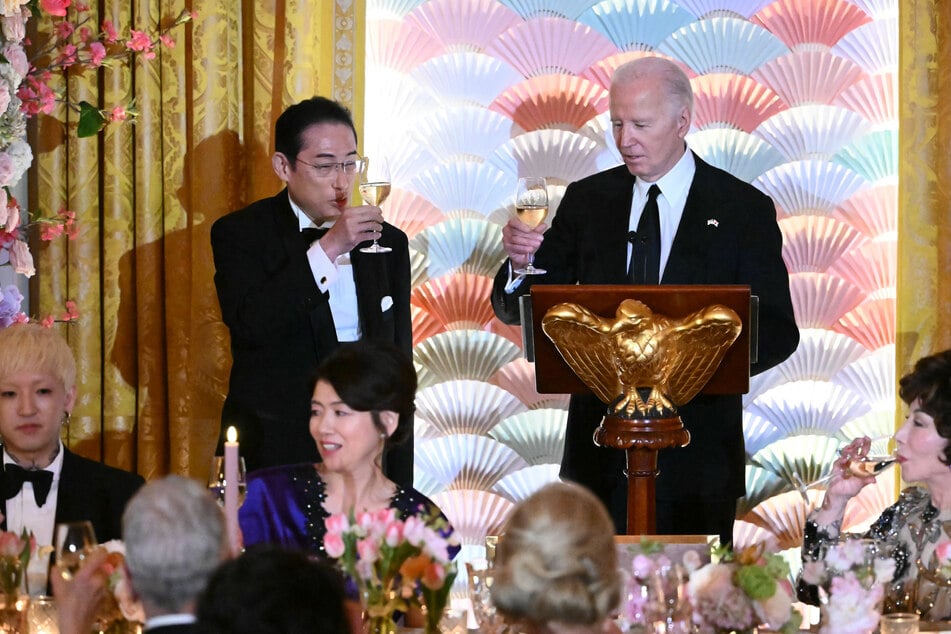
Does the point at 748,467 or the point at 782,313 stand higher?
the point at 782,313

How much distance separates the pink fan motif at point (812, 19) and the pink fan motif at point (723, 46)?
→ 5cm

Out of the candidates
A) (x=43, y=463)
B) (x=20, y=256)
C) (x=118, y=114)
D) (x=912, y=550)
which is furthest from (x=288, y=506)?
(x=118, y=114)

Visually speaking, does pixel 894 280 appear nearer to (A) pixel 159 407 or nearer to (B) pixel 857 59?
(B) pixel 857 59

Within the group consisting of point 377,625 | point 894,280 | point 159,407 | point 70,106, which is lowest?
point 377,625

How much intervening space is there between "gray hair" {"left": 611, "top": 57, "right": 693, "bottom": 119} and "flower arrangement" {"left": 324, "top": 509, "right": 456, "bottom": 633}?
1783mm

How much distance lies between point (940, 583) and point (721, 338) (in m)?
0.71

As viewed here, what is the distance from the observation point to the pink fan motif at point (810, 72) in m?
4.80

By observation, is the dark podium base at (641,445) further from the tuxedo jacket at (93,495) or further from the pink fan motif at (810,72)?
the pink fan motif at (810,72)

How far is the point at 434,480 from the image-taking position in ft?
16.0

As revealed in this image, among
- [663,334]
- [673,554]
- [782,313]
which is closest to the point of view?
[673,554]

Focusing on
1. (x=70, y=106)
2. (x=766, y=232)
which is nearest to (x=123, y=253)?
(x=70, y=106)

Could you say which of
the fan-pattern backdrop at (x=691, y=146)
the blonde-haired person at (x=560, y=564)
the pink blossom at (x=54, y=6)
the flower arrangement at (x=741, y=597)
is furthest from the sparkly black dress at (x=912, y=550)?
the pink blossom at (x=54, y=6)

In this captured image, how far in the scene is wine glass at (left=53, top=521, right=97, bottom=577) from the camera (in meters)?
2.38

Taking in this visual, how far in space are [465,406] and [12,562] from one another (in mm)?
2532
